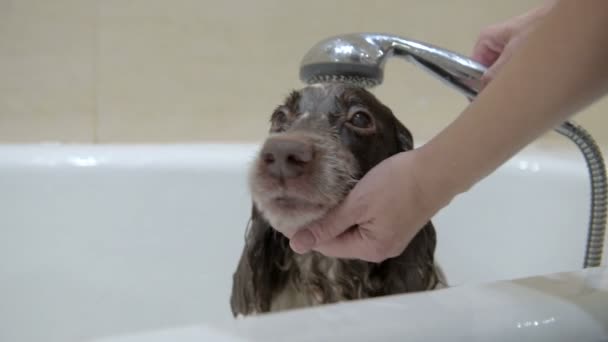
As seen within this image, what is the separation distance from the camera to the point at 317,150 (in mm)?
796

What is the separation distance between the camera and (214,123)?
69.7 inches

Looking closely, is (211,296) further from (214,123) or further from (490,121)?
(490,121)

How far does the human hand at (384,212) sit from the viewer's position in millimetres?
590

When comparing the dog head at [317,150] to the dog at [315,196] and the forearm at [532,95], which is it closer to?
the dog at [315,196]

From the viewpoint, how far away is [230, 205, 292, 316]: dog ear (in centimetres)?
105

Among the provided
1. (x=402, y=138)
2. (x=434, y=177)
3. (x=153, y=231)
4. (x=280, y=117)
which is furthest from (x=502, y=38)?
(x=153, y=231)

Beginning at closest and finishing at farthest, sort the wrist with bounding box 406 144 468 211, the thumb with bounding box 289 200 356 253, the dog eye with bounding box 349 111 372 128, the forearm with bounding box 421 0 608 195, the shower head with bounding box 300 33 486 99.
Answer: the forearm with bounding box 421 0 608 195 < the wrist with bounding box 406 144 468 211 < the thumb with bounding box 289 200 356 253 < the shower head with bounding box 300 33 486 99 < the dog eye with bounding box 349 111 372 128

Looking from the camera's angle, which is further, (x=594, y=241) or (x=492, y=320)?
(x=594, y=241)

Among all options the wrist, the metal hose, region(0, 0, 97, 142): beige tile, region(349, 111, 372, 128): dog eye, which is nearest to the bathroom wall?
region(0, 0, 97, 142): beige tile

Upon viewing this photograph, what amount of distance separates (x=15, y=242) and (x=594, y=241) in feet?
4.01

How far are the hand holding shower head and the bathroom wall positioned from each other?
900 millimetres

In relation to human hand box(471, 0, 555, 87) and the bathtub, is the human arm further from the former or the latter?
the bathtub

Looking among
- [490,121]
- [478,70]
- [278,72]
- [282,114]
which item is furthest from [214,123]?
[490,121]

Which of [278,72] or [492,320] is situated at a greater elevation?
[278,72]
